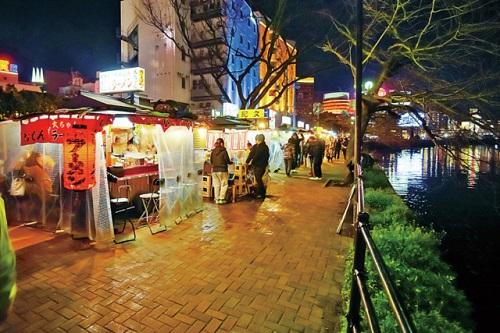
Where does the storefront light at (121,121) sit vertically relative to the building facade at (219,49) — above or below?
below

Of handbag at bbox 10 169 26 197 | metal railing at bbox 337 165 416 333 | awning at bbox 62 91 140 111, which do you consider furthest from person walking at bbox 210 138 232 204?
metal railing at bbox 337 165 416 333

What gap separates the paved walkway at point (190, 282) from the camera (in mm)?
3850

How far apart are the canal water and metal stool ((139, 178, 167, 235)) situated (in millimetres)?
7058

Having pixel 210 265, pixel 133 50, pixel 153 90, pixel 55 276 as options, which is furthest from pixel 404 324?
pixel 133 50

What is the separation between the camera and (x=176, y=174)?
25.9ft

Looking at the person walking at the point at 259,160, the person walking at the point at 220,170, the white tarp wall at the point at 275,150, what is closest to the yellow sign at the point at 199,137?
the person walking at the point at 220,170

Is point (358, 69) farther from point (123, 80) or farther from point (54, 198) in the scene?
point (123, 80)

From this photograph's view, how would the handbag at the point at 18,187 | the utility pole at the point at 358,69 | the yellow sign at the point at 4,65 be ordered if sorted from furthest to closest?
the yellow sign at the point at 4,65
the handbag at the point at 18,187
the utility pole at the point at 358,69

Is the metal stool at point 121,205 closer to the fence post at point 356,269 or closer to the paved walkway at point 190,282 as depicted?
the paved walkway at point 190,282

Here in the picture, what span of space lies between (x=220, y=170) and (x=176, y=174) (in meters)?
2.20

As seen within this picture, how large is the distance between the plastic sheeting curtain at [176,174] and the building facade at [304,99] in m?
46.2

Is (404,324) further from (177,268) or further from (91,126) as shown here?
(91,126)

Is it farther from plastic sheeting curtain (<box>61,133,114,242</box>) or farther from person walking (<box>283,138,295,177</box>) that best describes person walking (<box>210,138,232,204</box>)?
person walking (<box>283,138,295,177</box>)

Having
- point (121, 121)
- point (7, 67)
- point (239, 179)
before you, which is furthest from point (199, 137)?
point (7, 67)
